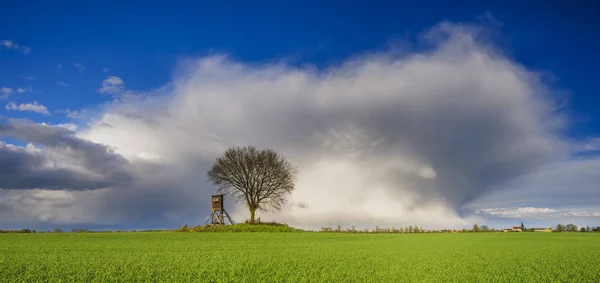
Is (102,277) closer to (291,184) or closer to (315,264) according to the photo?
(315,264)

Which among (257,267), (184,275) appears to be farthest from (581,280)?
(184,275)

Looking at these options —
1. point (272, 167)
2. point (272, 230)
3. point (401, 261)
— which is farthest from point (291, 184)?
point (401, 261)

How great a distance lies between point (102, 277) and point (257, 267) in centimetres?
349

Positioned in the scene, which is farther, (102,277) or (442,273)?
(442,273)

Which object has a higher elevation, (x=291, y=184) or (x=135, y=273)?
(x=291, y=184)

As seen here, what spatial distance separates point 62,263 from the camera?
32.1ft

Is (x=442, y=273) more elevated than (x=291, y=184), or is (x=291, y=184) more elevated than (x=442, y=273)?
(x=291, y=184)

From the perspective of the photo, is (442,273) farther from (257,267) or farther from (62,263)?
(62,263)

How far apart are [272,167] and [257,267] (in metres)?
44.4

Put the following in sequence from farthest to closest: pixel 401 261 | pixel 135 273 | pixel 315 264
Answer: pixel 401 261 → pixel 315 264 → pixel 135 273

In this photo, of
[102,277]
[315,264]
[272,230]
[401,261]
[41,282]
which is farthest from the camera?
[272,230]

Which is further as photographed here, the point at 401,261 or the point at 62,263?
the point at 401,261

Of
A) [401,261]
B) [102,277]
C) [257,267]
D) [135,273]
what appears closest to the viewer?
[102,277]

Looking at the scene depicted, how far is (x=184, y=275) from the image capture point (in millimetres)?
8180
